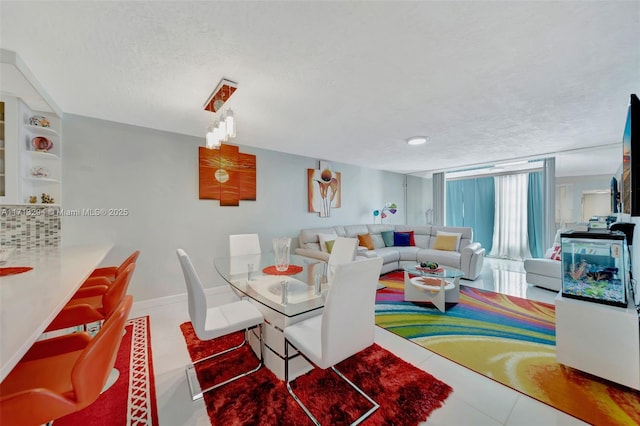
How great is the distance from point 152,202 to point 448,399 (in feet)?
11.9

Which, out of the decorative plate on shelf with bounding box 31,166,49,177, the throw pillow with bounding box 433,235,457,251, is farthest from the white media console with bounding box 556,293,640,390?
the decorative plate on shelf with bounding box 31,166,49,177

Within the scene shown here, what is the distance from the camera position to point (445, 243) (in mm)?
4684

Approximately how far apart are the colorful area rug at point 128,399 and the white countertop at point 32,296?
887mm

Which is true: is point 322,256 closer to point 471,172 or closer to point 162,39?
point 162,39

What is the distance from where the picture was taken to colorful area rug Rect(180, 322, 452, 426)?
1.46 meters

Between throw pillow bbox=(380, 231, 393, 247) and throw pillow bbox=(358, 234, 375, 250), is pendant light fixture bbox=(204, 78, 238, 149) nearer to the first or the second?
throw pillow bbox=(358, 234, 375, 250)

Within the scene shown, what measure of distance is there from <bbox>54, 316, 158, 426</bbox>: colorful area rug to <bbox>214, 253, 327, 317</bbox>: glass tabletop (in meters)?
0.88

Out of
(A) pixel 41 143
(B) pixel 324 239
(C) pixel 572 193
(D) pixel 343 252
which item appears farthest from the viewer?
(C) pixel 572 193

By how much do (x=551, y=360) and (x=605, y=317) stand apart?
57 centimetres

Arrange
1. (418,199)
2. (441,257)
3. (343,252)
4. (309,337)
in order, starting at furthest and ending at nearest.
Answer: (418,199)
(441,257)
(343,252)
(309,337)

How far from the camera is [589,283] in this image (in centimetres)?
183

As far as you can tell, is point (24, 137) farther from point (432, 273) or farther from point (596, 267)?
point (596, 267)

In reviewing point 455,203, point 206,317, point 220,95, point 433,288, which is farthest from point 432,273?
point 455,203

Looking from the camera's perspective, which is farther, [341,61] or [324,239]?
[324,239]
